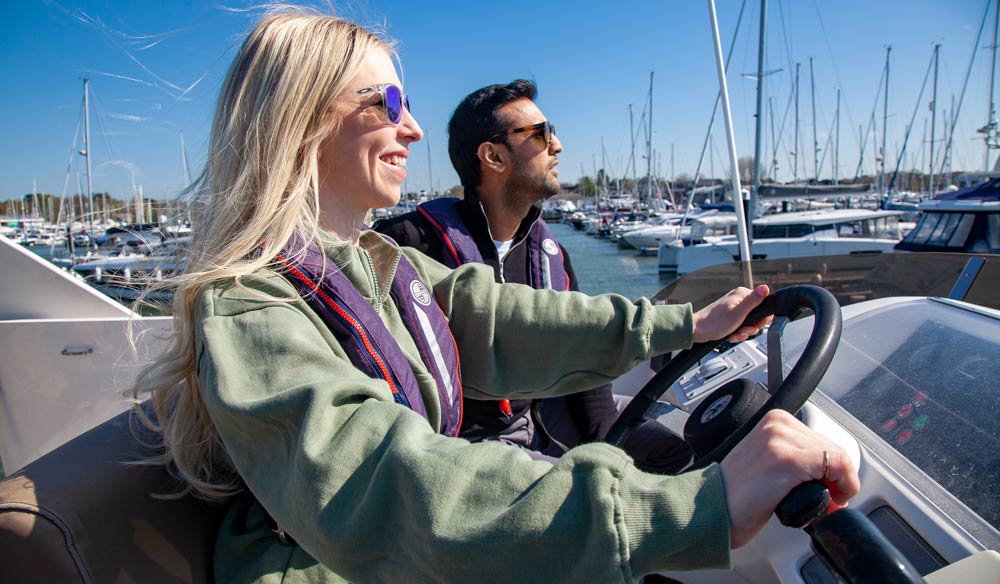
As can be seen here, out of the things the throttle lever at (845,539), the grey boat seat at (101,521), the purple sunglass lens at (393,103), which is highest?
the purple sunglass lens at (393,103)

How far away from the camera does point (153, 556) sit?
1.18m

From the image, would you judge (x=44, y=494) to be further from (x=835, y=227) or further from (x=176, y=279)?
(x=835, y=227)

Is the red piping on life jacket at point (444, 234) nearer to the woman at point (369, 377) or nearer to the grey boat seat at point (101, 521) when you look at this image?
the woman at point (369, 377)

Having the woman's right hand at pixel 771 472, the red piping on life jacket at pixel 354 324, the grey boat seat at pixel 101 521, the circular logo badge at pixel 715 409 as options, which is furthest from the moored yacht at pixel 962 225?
the grey boat seat at pixel 101 521

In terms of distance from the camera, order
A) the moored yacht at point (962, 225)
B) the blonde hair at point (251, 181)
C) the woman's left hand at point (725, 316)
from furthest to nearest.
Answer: the moored yacht at point (962, 225) → the woman's left hand at point (725, 316) → the blonde hair at point (251, 181)

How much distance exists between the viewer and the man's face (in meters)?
2.92

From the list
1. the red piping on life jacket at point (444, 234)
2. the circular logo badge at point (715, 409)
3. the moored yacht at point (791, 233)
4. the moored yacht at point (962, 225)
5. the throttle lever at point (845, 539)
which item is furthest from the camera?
the moored yacht at point (791, 233)

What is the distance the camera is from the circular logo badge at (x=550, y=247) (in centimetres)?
289

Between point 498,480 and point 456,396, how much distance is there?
2.22 feet

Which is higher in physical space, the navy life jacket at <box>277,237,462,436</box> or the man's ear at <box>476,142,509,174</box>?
the man's ear at <box>476,142,509,174</box>

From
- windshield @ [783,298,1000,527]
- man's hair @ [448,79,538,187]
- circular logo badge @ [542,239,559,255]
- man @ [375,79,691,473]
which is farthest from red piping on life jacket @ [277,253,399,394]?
man's hair @ [448,79,538,187]

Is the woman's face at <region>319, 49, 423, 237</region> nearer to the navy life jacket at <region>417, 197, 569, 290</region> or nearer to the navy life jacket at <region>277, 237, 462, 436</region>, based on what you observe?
the navy life jacket at <region>277, 237, 462, 436</region>

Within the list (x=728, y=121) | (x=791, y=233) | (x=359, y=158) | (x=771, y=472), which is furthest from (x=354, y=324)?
(x=791, y=233)

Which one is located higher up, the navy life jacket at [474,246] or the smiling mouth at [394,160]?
the smiling mouth at [394,160]
